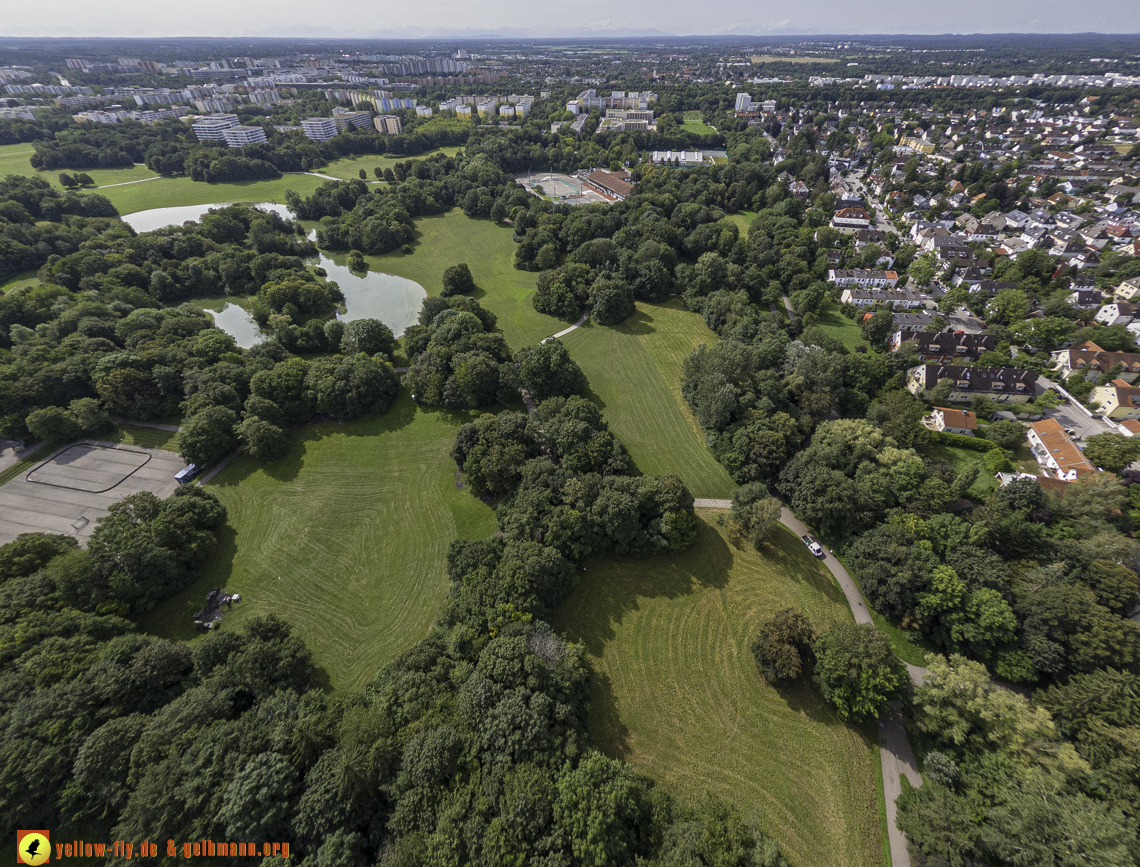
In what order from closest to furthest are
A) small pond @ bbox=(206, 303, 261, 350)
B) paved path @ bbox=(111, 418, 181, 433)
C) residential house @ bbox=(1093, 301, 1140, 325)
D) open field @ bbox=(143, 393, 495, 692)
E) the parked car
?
open field @ bbox=(143, 393, 495, 692), the parked car, paved path @ bbox=(111, 418, 181, 433), residential house @ bbox=(1093, 301, 1140, 325), small pond @ bbox=(206, 303, 261, 350)

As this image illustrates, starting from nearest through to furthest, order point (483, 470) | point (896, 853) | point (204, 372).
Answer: point (896, 853), point (483, 470), point (204, 372)

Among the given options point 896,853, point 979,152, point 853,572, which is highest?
point 979,152

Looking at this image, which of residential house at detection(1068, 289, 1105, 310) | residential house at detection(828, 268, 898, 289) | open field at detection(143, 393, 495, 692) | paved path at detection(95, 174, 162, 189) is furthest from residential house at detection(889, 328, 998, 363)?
paved path at detection(95, 174, 162, 189)

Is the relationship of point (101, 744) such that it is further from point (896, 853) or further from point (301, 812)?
point (896, 853)

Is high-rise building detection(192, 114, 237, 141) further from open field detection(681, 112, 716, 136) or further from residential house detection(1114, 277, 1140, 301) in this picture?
residential house detection(1114, 277, 1140, 301)

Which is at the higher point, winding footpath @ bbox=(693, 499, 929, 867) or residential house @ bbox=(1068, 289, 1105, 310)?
residential house @ bbox=(1068, 289, 1105, 310)

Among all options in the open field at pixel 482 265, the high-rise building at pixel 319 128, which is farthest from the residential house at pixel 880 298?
the high-rise building at pixel 319 128

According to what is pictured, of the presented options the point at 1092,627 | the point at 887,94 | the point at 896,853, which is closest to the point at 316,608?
the point at 896,853
